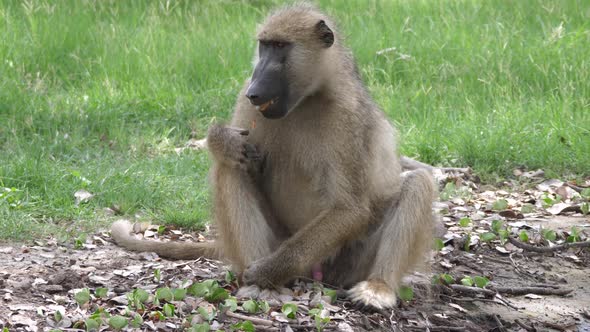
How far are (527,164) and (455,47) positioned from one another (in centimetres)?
191

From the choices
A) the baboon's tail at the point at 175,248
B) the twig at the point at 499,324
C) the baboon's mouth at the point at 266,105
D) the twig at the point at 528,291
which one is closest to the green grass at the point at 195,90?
the baboon's tail at the point at 175,248

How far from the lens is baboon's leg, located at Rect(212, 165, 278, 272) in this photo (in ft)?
15.1

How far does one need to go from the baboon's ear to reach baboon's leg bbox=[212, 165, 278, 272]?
2.57ft

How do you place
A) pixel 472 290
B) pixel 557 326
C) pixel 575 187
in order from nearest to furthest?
pixel 557 326, pixel 472 290, pixel 575 187

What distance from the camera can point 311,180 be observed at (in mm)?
4645

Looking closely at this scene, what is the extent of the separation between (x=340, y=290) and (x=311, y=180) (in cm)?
59

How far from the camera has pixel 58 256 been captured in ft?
17.4

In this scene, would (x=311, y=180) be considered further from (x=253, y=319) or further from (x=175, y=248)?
(x=175, y=248)

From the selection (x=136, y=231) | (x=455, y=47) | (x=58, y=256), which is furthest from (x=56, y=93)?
(x=455, y=47)

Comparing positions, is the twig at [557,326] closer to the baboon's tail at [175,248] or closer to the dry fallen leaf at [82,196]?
the baboon's tail at [175,248]

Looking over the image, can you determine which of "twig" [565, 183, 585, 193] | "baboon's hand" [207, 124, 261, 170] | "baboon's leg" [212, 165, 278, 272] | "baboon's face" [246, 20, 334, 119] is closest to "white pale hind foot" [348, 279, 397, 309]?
"baboon's leg" [212, 165, 278, 272]

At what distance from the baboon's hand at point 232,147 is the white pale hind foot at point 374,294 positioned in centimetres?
81

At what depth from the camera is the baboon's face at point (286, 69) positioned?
443 cm

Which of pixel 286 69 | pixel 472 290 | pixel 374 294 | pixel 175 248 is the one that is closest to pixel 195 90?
pixel 175 248
